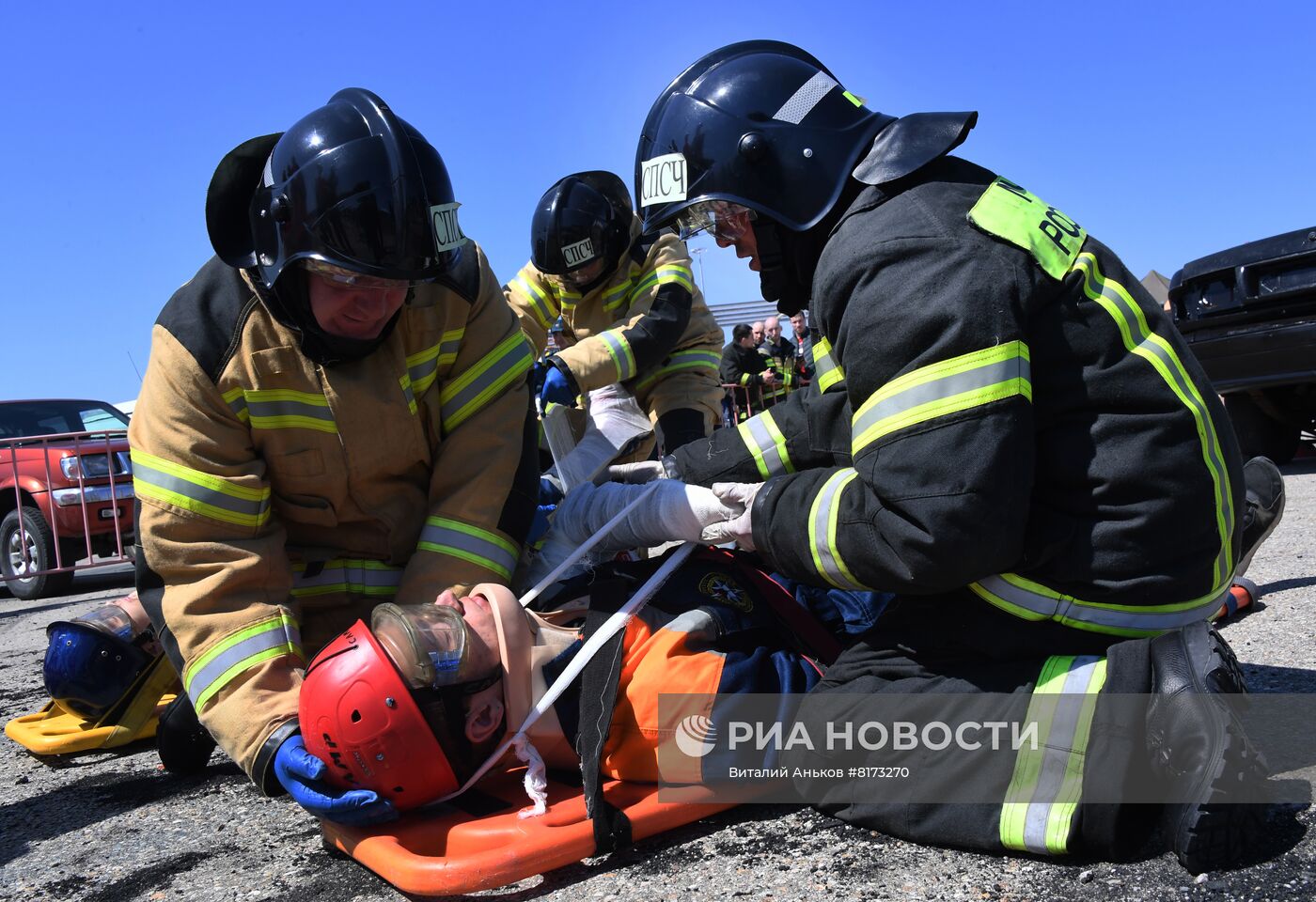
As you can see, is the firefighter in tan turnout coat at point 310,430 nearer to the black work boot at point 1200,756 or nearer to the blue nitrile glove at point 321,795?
the blue nitrile glove at point 321,795

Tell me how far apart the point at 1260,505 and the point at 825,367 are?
1.16 meters

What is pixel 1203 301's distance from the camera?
20.7ft

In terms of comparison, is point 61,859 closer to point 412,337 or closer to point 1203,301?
point 412,337

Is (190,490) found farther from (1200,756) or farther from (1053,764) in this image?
(1200,756)

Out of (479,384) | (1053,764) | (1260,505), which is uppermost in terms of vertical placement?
(479,384)

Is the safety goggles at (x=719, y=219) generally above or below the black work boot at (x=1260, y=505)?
above

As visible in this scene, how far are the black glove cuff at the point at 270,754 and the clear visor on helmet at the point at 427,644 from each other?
30 centimetres

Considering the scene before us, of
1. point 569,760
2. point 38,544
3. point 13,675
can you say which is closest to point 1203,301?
point 569,760

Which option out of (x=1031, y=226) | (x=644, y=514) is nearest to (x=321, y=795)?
(x=644, y=514)

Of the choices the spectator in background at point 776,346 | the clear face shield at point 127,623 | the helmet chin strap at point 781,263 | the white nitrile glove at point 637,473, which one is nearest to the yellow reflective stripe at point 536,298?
the white nitrile glove at point 637,473

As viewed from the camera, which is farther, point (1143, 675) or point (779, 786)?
point (779, 786)

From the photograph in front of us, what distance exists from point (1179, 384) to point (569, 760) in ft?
4.84

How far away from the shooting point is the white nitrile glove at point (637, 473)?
3.05 m

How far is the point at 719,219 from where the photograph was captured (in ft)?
7.89
